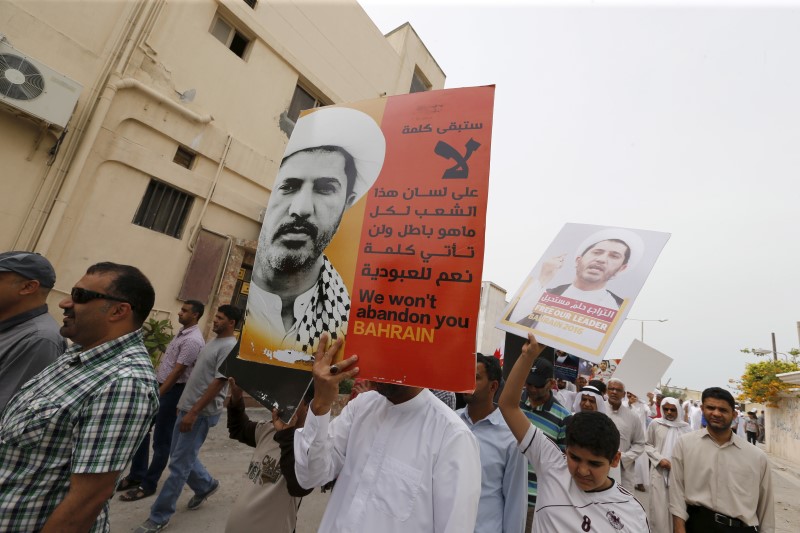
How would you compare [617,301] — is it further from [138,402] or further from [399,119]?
[138,402]

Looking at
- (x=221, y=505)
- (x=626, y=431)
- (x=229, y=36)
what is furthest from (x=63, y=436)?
(x=229, y=36)

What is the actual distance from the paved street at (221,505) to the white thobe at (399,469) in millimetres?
2712

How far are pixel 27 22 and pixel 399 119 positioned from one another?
7409mm

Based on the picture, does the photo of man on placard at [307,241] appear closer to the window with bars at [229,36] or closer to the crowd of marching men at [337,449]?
the crowd of marching men at [337,449]

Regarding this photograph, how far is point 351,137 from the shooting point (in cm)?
176

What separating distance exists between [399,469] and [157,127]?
308 inches

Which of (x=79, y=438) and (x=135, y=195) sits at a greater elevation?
(x=135, y=195)

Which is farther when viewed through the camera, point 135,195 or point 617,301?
point 135,195

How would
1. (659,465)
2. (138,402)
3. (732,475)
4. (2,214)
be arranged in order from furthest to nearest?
(2,214)
(659,465)
(732,475)
(138,402)

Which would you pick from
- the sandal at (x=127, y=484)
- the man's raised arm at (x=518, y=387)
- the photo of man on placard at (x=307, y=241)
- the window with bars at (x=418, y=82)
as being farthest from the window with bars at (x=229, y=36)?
the man's raised arm at (x=518, y=387)

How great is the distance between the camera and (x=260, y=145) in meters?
8.85

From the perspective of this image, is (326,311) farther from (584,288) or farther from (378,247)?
(584,288)

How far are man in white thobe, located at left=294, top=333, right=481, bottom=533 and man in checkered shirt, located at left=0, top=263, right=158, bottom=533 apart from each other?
2.10ft

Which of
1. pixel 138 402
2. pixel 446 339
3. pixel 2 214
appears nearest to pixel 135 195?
pixel 2 214
